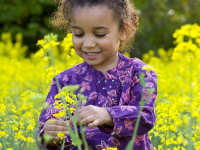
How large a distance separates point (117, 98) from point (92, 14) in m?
0.61

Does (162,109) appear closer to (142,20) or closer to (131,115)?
(131,115)

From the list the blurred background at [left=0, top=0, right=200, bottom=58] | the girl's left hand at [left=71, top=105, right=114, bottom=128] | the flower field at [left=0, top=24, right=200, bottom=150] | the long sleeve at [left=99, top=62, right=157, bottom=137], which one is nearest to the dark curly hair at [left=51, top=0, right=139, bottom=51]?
the flower field at [left=0, top=24, right=200, bottom=150]

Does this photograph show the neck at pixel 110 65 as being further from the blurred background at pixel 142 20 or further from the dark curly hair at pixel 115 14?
the blurred background at pixel 142 20

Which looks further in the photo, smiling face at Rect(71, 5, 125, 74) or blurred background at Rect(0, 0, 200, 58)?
blurred background at Rect(0, 0, 200, 58)

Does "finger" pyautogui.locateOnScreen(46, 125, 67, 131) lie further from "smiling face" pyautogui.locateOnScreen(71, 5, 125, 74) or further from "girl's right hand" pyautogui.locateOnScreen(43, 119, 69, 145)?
"smiling face" pyautogui.locateOnScreen(71, 5, 125, 74)

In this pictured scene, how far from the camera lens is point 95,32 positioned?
223cm

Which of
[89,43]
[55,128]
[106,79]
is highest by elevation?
[89,43]

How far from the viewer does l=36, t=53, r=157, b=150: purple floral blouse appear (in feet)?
6.88

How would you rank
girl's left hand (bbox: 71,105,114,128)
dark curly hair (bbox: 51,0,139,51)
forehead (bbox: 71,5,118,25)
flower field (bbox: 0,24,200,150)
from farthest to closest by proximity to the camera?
1. dark curly hair (bbox: 51,0,139,51)
2. forehead (bbox: 71,5,118,25)
3. girl's left hand (bbox: 71,105,114,128)
4. flower field (bbox: 0,24,200,150)

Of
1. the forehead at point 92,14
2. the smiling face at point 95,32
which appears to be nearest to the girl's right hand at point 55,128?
the smiling face at point 95,32

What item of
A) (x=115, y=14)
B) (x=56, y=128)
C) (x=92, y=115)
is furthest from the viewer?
(x=115, y=14)

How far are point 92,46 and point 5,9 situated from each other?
12.6m

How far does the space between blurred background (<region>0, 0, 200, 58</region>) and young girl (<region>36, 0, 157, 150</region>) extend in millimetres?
11208

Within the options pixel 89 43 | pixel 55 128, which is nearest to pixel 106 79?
pixel 89 43
